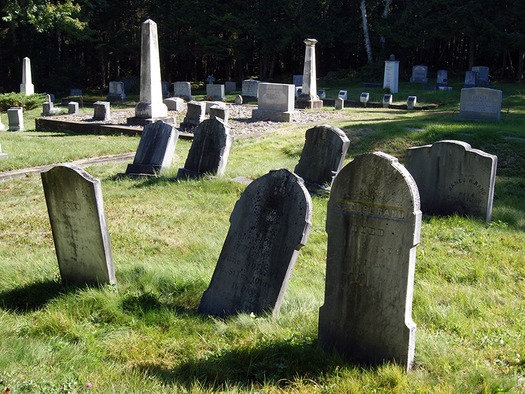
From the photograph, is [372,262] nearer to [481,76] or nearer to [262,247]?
[262,247]

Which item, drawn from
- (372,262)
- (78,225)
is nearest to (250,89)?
(78,225)

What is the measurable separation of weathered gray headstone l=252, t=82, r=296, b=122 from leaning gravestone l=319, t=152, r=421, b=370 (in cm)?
1565

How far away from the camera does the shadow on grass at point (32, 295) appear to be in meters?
5.09

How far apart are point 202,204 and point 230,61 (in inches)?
1581

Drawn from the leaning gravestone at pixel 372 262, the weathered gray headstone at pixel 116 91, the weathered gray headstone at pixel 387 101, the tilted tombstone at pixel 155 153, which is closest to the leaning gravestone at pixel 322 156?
the tilted tombstone at pixel 155 153

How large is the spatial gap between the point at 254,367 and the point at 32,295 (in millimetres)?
2515

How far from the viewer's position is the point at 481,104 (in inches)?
668

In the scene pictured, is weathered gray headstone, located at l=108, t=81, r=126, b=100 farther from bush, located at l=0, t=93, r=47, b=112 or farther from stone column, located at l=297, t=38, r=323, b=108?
stone column, located at l=297, t=38, r=323, b=108

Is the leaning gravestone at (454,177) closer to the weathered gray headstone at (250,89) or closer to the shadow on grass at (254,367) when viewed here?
the shadow on grass at (254,367)

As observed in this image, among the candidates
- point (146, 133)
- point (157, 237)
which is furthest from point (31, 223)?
point (146, 133)

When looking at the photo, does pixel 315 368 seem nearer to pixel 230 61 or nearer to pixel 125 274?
pixel 125 274

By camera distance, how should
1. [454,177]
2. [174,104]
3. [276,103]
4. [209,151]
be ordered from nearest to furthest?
1. [454,177]
2. [209,151]
3. [276,103]
4. [174,104]

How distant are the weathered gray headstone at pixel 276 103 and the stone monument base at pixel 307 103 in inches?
172

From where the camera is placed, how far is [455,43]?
143 ft
